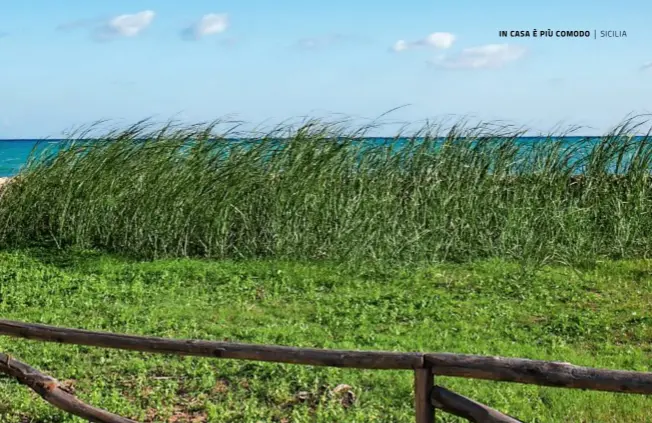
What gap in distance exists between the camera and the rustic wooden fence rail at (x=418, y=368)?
3.02 m

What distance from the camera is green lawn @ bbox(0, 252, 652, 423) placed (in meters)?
4.89

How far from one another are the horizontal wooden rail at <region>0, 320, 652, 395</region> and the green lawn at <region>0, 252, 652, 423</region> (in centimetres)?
89

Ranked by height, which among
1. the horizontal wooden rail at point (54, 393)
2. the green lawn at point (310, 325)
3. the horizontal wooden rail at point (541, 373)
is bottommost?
the green lawn at point (310, 325)

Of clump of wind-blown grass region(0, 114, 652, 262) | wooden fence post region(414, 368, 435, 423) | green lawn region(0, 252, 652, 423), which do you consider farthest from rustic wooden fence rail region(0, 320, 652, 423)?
clump of wind-blown grass region(0, 114, 652, 262)

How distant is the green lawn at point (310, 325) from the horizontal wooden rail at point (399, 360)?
2.92 ft

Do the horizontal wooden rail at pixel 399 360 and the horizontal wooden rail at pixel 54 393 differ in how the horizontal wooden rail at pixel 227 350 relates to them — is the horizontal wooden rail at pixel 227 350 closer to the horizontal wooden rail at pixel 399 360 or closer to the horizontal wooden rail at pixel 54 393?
the horizontal wooden rail at pixel 399 360

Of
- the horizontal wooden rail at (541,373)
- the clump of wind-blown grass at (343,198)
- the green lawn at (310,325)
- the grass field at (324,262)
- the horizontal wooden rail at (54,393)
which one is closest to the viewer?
the horizontal wooden rail at (541,373)

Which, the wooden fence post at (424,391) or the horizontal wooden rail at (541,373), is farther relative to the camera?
the wooden fence post at (424,391)

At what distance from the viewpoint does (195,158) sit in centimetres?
1031

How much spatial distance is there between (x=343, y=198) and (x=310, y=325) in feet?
10.6

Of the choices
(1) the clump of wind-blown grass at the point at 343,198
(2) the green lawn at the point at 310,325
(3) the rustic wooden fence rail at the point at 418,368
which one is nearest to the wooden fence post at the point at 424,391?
(3) the rustic wooden fence rail at the point at 418,368

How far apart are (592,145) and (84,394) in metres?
7.99

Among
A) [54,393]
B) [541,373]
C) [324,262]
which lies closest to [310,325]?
[324,262]

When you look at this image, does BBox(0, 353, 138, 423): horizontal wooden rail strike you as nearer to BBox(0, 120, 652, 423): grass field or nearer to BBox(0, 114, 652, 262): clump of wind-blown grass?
BBox(0, 120, 652, 423): grass field
